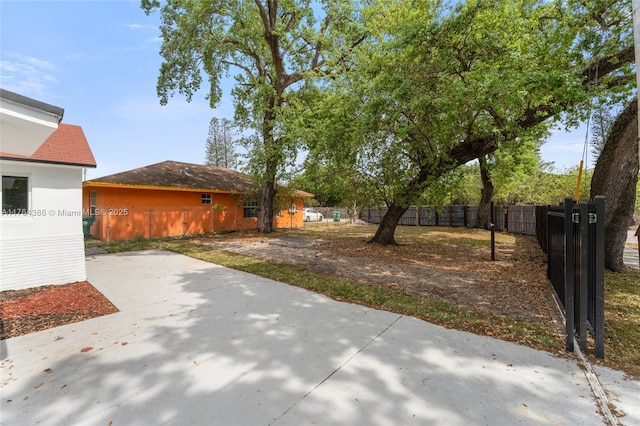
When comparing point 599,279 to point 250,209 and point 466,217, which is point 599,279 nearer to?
point 250,209

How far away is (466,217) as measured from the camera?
1928 cm

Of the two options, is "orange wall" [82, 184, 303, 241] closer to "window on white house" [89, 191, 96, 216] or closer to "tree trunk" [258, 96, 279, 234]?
"window on white house" [89, 191, 96, 216]

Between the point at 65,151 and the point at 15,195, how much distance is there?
4.11ft

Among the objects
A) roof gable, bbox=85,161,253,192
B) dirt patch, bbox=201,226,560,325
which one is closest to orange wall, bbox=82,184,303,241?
roof gable, bbox=85,161,253,192

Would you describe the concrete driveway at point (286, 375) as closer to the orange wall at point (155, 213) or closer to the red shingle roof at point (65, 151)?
the red shingle roof at point (65, 151)

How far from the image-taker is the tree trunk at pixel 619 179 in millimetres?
6008

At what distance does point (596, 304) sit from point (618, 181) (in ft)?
17.4

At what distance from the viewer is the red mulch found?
3818 mm

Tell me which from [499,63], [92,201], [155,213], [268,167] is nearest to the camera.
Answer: [499,63]

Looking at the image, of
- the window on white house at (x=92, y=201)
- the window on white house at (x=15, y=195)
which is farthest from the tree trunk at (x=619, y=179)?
the window on white house at (x=92, y=201)

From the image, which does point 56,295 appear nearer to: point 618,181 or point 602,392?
point 602,392

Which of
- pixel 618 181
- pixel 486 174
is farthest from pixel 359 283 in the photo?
pixel 486 174

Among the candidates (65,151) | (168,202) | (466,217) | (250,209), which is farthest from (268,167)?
(466,217)

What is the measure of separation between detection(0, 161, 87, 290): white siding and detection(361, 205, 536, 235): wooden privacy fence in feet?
31.5
